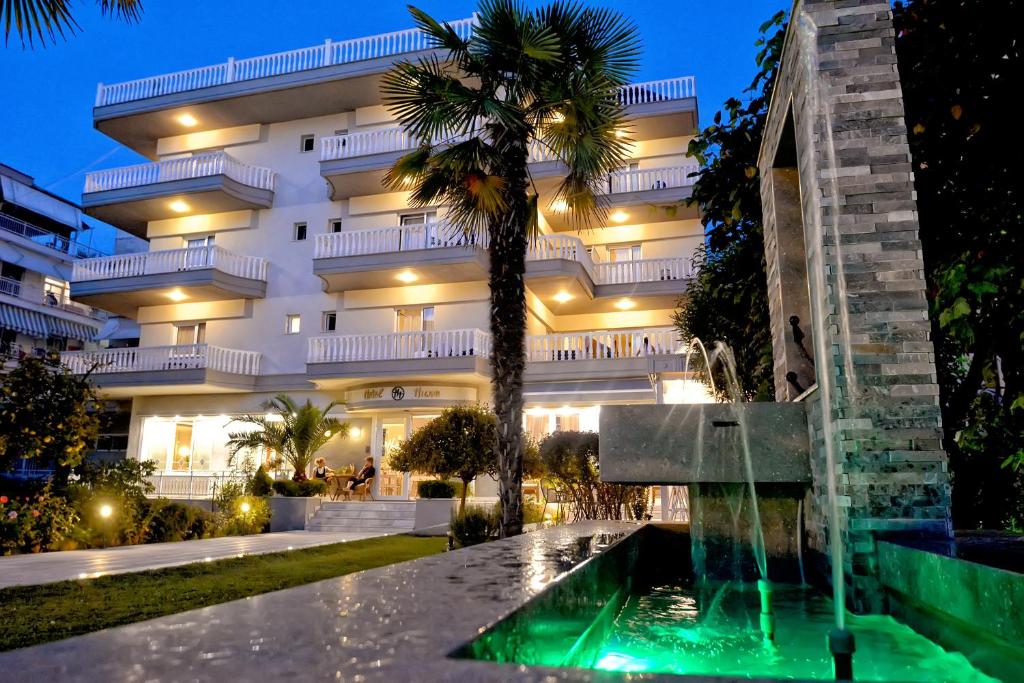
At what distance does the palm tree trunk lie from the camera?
8.82 meters

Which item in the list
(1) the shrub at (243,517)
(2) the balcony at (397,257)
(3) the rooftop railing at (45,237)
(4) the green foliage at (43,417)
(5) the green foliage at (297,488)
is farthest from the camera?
(3) the rooftop railing at (45,237)

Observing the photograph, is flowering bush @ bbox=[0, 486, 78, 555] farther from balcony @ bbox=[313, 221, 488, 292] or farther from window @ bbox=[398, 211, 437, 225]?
window @ bbox=[398, 211, 437, 225]

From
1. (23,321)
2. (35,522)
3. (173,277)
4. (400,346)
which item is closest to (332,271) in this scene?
(400,346)

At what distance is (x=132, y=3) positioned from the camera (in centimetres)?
790

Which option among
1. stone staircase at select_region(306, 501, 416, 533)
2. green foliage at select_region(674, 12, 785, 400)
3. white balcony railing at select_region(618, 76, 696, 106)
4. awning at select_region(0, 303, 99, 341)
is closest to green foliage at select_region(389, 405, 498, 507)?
stone staircase at select_region(306, 501, 416, 533)

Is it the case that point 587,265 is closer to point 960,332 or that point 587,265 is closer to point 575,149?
point 575,149

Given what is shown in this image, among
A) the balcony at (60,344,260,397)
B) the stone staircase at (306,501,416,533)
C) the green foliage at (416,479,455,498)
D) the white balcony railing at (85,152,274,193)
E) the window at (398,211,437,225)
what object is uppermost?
the white balcony railing at (85,152,274,193)

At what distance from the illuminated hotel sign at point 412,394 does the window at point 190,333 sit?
7.80 m

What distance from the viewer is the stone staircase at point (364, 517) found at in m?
16.5

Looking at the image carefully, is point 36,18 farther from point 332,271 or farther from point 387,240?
point 332,271

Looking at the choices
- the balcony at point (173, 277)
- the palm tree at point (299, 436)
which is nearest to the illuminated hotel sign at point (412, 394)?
the palm tree at point (299, 436)

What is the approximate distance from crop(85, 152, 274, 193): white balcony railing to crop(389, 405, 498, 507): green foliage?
555 inches

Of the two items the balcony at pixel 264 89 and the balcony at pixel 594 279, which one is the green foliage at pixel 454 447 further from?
the balcony at pixel 264 89

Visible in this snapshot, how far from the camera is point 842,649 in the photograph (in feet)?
5.18
